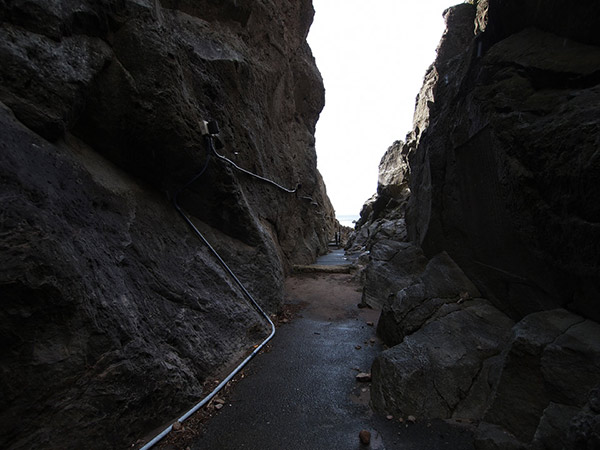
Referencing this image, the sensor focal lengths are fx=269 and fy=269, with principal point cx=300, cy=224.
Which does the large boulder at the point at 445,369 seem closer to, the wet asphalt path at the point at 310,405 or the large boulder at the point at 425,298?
the wet asphalt path at the point at 310,405

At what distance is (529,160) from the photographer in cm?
274

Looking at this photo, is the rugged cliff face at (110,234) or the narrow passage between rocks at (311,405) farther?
the narrow passage between rocks at (311,405)

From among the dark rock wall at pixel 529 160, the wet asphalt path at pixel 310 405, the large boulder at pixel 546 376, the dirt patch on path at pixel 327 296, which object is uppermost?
the dark rock wall at pixel 529 160

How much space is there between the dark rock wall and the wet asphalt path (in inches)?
73.4

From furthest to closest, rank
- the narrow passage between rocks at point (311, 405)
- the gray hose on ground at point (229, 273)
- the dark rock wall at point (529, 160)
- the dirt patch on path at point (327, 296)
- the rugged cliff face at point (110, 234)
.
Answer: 1. the dirt patch on path at point (327, 296)
2. the gray hose on ground at point (229, 273)
3. the narrow passage between rocks at point (311, 405)
4. the dark rock wall at point (529, 160)
5. the rugged cliff face at point (110, 234)

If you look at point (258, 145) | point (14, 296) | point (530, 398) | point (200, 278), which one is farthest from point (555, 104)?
point (258, 145)

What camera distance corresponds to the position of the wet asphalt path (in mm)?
2480

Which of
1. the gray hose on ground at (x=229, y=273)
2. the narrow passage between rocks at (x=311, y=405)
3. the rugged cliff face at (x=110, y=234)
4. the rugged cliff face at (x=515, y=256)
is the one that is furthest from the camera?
the gray hose on ground at (x=229, y=273)

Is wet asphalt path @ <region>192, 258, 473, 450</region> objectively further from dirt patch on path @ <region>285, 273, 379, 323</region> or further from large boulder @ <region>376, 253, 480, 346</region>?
dirt patch on path @ <region>285, 273, 379, 323</region>

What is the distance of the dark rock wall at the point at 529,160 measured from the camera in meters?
2.35

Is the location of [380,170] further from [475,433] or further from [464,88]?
[475,433]

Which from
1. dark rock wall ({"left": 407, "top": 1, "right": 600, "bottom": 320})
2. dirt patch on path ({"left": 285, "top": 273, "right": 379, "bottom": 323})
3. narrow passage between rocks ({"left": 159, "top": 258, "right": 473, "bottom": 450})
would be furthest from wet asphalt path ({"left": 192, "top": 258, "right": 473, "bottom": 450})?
dark rock wall ({"left": 407, "top": 1, "right": 600, "bottom": 320})

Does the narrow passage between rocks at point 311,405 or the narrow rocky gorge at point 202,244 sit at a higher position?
the narrow rocky gorge at point 202,244

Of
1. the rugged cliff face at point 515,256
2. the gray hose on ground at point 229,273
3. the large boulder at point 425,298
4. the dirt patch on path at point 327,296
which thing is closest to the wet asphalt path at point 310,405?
the gray hose on ground at point 229,273
